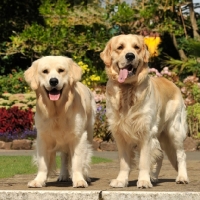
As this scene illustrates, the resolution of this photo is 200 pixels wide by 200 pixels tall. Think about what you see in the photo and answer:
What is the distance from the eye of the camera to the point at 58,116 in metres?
8.20

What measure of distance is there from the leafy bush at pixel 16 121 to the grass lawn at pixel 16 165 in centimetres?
390

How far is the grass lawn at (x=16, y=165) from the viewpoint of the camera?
10.9 metres

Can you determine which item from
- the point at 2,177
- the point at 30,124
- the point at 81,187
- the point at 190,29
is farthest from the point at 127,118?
the point at 190,29

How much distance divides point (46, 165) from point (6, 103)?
1138cm

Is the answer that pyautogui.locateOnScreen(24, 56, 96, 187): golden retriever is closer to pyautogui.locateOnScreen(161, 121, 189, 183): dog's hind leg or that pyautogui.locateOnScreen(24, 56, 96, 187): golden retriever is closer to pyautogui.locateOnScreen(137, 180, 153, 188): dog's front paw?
pyautogui.locateOnScreen(137, 180, 153, 188): dog's front paw

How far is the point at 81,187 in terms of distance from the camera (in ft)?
26.3

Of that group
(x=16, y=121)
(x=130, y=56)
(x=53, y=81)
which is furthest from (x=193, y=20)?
(x=53, y=81)

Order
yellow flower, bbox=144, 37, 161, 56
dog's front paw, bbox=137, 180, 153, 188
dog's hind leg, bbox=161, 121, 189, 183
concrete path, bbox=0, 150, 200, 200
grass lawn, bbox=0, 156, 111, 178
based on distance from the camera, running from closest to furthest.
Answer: concrete path, bbox=0, 150, 200, 200 < dog's front paw, bbox=137, 180, 153, 188 < dog's hind leg, bbox=161, 121, 189, 183 < grass lawn, bbox=0, 156, 111, 178 < yellow flower, bbox=144, 37, 161, 56

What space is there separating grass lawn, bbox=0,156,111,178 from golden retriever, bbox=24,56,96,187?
2239mm

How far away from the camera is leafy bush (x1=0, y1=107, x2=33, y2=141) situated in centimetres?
1752

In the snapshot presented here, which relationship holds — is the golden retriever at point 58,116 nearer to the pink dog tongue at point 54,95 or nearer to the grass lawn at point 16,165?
the pink dog tongue at point 54,95

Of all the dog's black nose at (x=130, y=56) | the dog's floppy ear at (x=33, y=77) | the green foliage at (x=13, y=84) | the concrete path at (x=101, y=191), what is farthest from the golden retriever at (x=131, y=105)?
the green foliage at (x=13, y=84)

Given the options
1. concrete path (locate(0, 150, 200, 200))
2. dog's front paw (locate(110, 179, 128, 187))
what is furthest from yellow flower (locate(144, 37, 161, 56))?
dog's front paw (locate(110, 179, 128, 187))

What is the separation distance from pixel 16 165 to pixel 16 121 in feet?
18.7
